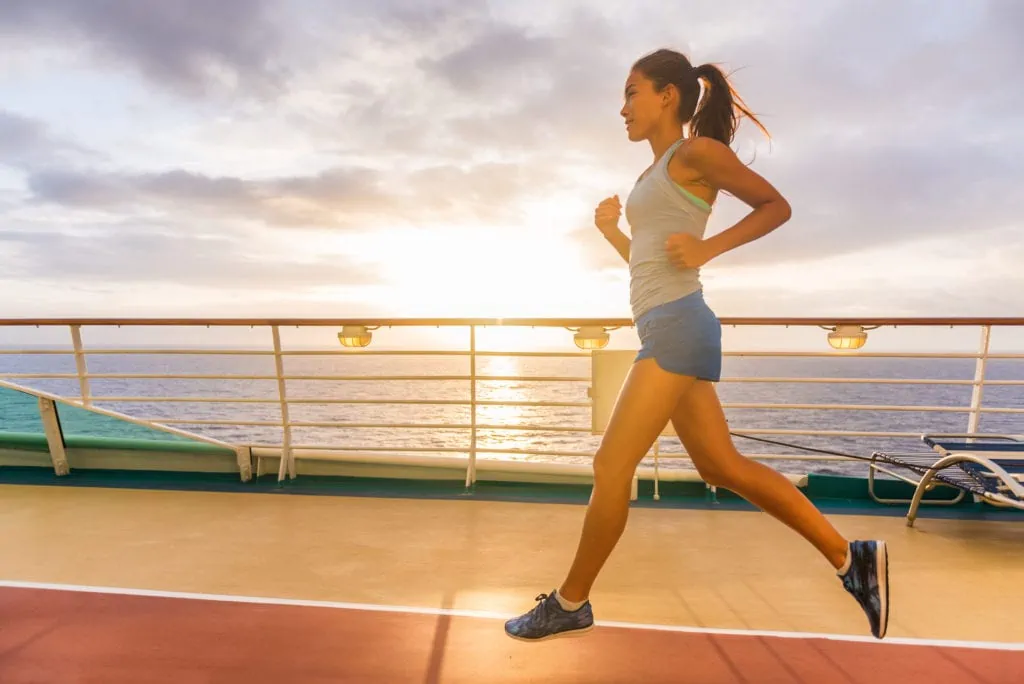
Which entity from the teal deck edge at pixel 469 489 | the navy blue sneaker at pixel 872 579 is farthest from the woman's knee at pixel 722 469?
the teal deck edge at pixel 469 489

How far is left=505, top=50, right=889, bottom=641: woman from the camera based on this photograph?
1.36m

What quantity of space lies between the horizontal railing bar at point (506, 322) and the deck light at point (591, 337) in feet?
0.16

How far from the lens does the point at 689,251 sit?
1.34 meters

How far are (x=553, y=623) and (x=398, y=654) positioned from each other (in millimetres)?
398

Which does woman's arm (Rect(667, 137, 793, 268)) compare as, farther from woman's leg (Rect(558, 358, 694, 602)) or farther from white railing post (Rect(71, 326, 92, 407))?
white railing post (Rect(71, 326, 92, 407))

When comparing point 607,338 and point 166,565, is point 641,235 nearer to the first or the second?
point 607,338

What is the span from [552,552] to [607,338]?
130 cm

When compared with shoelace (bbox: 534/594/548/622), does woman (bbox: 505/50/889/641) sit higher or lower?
higher

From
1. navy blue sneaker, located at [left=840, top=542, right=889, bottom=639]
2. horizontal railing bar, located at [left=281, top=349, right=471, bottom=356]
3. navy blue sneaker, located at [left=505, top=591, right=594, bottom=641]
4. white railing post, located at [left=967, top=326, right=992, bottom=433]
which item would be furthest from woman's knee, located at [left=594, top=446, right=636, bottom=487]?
white railing post, located at [left=967, top=326, right=992, bottom=433]

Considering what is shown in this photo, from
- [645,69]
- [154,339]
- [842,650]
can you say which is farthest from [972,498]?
[154,339]

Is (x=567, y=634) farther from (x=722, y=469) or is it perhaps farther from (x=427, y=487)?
(x=427, y=487)

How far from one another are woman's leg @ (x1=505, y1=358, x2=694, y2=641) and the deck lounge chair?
165 centimetres

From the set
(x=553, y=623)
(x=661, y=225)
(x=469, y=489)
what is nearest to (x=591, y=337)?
(x=469, y=489)

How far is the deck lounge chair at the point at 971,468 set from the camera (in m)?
2.27
